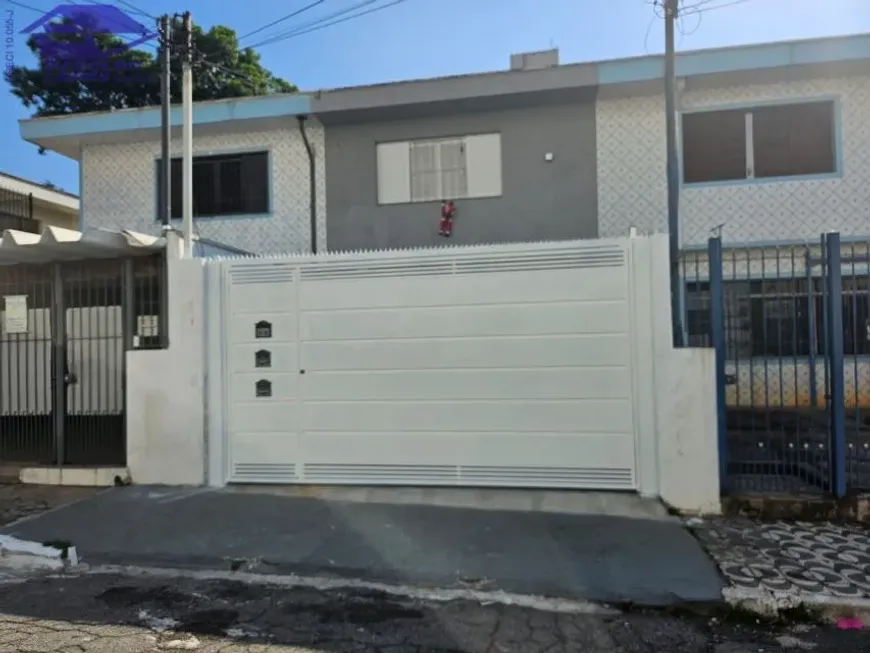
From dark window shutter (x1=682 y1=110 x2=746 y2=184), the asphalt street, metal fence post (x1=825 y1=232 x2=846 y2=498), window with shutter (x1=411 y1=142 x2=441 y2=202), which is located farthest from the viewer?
window with shutter (x1=411 y1=142 x2=441 y2=202)

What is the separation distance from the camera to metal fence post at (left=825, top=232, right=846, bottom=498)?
5758mm

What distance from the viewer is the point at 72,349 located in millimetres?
7668

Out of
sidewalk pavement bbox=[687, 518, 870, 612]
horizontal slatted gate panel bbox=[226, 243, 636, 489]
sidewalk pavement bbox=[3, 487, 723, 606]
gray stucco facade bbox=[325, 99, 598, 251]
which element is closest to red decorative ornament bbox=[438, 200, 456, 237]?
gray stucco facade bbox=[325, 99, 598, 251]

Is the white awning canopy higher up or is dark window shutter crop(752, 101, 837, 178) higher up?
dark window shutter crop(752, 101, 837, 178)

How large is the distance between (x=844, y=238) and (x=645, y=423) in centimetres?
648

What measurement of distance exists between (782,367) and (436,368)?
334cm

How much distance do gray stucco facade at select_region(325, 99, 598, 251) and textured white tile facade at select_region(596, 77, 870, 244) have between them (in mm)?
381

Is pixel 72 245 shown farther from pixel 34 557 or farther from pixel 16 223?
pixel 16 223

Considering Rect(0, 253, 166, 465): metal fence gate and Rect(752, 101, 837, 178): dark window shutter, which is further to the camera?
Rect(752, 101, 837, 178): dark window shutter

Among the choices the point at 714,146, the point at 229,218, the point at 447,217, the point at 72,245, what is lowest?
the point at 72,245

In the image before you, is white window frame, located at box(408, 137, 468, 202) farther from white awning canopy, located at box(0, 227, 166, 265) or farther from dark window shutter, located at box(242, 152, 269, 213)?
white awning canopy, located at box(0, 227, 166, 265)

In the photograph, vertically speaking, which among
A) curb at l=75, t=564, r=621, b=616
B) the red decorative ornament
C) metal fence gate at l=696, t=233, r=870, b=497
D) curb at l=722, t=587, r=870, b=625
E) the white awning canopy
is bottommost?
curb at l=75, t=564, r=621, b=616

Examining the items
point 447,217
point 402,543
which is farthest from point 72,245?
point 447,217

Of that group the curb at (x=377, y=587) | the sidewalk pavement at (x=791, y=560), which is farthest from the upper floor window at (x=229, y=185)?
the sidewalk pavement at (x=791, y=560)
